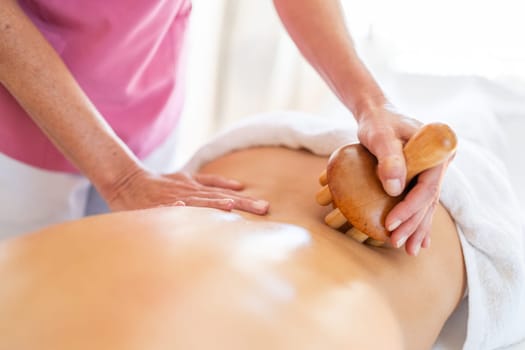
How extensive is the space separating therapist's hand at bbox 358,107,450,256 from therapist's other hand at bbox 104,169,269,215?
215 mm

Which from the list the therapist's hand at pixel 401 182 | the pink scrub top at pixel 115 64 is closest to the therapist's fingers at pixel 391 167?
the therapist's hand at pixel 401 182

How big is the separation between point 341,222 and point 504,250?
10.6 inches

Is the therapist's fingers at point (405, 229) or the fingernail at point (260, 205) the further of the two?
the fingernail at point (260, 205)

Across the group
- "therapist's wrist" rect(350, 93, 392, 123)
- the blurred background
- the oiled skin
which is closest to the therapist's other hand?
the oiled skin

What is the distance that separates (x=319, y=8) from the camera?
4.21ft

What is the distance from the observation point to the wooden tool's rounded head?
3.16 ft

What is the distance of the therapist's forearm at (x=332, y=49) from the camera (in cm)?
117

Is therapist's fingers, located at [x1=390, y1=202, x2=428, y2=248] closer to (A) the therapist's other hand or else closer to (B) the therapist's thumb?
(B) the therapist's thumb

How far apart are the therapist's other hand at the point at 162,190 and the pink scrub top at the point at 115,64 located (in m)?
0.24

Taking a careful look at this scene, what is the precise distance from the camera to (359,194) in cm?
96

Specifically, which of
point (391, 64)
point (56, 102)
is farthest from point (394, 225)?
point (391, 64)

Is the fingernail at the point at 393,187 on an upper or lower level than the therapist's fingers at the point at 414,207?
upper

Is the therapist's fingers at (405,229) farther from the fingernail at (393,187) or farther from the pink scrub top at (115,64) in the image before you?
the pink scrub top at (115,64)

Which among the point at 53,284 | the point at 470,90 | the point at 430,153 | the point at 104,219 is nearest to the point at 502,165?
the point at 470,90
